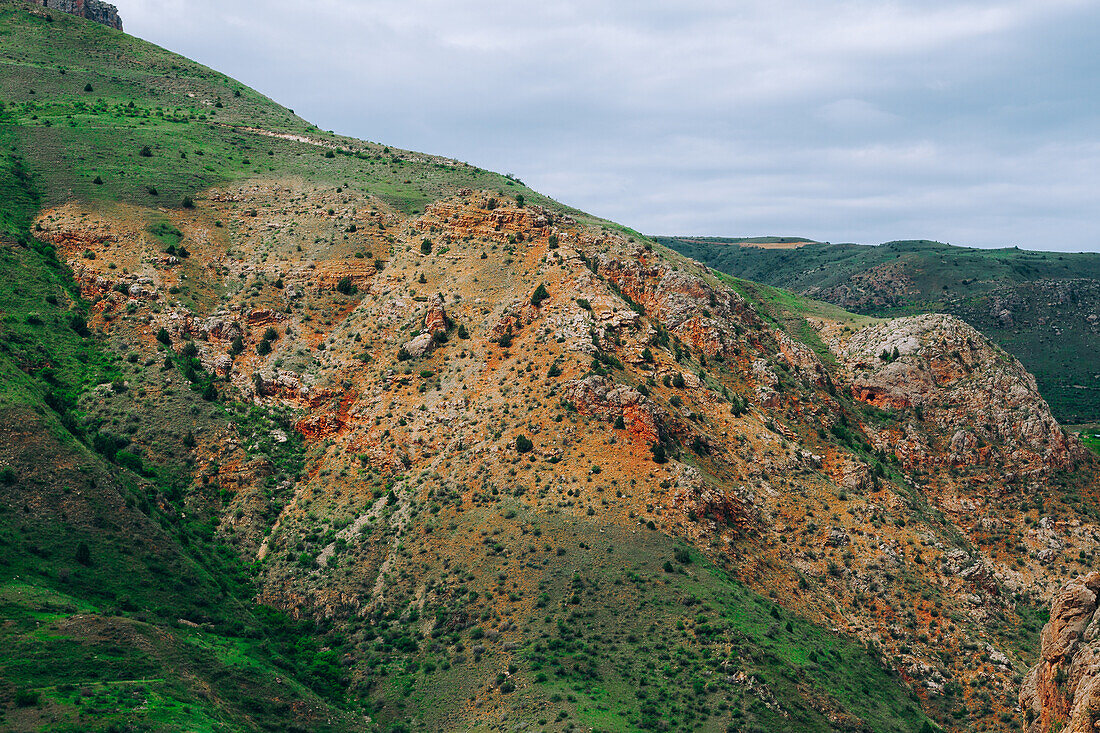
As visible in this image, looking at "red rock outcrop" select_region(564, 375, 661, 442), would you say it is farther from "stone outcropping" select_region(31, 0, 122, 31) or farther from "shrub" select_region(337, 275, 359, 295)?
"stone outcropping" select_region(31, 0, 122, 31)

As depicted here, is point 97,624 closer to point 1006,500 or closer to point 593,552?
point 593,552

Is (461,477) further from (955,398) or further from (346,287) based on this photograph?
(955,398)

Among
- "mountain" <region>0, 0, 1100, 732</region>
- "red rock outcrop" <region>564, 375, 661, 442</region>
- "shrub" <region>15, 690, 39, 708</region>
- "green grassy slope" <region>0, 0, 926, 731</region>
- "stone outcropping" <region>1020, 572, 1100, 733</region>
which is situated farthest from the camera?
"red rock outcrop" <region>564, 375, 661, 442</region>

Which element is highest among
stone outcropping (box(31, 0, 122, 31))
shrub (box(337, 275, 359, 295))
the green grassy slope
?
stone outcropping (box(31, 0, 122, 31))

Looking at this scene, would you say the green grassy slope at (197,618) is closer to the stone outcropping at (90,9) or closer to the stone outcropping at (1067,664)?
the stone outcropping at (1067,664)

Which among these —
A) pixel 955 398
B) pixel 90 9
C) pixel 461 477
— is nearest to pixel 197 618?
pixel 461 477

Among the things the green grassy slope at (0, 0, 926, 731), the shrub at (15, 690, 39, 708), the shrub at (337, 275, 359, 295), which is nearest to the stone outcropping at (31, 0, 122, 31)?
the green grassy slope at (0, 0, 926, 731)

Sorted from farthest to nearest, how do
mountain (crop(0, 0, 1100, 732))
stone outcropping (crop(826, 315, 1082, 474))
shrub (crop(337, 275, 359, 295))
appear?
shrub (crop(337, 275, 359, 295))
stone outcropping (crop(826, 315, 1082, 474))
mountain (crop(0, 0, 1100, 732))
